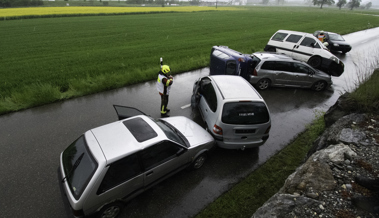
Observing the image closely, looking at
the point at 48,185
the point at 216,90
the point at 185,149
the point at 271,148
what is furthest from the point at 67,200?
the point at 271,148

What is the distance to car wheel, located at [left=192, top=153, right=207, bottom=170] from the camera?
4.92 m

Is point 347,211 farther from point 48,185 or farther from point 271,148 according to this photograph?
point 48,185

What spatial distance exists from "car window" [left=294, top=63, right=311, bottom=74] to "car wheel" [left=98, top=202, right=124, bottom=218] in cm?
896

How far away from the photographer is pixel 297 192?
3.37m

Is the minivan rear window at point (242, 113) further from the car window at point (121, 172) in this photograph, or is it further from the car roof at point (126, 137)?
the car window at point (121, 172)

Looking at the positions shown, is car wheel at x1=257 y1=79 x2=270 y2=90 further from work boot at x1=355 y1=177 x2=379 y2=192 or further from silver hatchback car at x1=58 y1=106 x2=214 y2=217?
work boot at x1=355 y1=177 x2=379 y2=192

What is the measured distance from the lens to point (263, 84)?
9.54 meters

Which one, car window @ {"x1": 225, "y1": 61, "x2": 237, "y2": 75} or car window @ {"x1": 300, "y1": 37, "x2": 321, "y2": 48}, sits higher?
car window @ {"x1": 300, "y1": 37, "x2": 321, "y2": 48}

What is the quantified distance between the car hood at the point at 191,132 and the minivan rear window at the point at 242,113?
0.62m

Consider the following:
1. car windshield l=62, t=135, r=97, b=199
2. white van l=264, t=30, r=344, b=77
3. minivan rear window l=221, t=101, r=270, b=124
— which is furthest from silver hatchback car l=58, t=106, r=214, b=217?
white van l=264, t=30, r=344, b=77

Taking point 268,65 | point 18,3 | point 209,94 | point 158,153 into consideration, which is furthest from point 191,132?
point 18,3

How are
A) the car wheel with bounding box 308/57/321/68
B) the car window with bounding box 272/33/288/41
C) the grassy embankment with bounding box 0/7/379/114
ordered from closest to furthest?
1. the grassy embankment with bounding box 0/7/379/114
2. the car wheel with bounding box 308/57/321/68
3. the car window with bounding box 272/33/288/41

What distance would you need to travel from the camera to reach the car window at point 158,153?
400 cm

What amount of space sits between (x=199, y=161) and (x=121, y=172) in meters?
1.98
